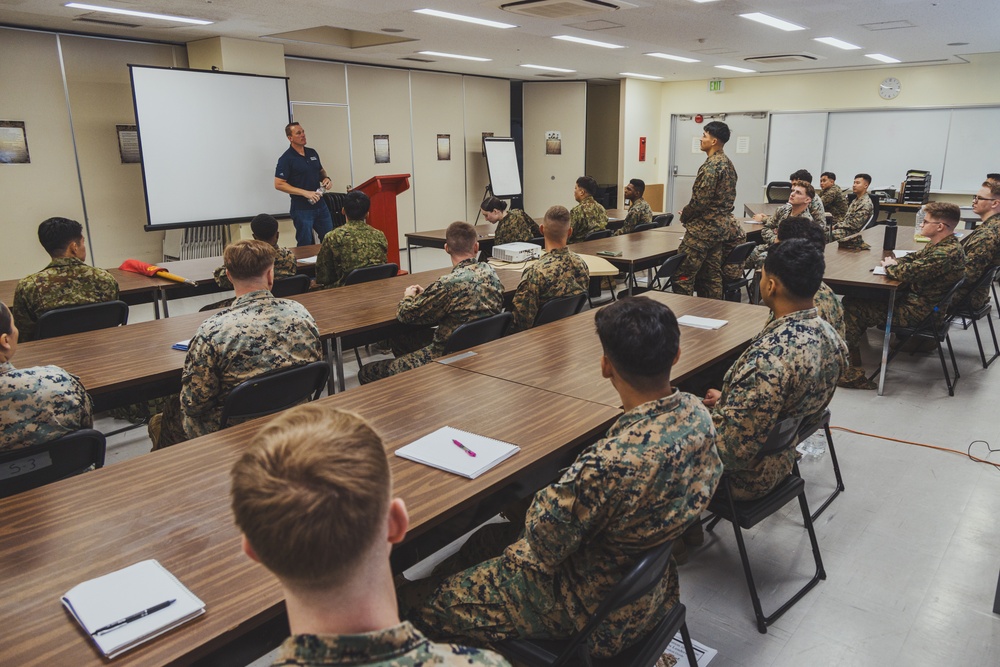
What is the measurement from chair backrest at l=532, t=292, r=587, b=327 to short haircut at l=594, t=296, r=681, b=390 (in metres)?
1.89

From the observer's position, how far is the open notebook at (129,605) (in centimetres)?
119

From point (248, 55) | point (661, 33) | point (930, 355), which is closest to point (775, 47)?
point (661, 33)

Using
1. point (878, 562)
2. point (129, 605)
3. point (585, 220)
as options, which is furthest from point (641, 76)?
point (129, 605)

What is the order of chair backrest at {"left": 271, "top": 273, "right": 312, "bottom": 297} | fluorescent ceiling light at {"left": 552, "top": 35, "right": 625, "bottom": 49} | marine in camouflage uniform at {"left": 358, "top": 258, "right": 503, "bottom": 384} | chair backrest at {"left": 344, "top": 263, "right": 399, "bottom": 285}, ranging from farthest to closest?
fluorescent ceiling light at {"left": 552, "top": 35, "right": 625, "bottom": 49}, chair backrest at {"left": 344, "top": 263, "right": 399, "bottom": 285}, chair backrest at {"left": 271, "top": 273, "right": 312, "bottom": 297}, marine in camouflage uniform at {"left": 358, "top": 258, "right": 503, "bottom": 384}

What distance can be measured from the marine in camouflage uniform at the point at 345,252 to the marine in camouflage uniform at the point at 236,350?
214cm

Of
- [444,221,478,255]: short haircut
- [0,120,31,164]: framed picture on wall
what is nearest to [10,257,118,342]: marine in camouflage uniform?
[444,221,478,255]: short haircut

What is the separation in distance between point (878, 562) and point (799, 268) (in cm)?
132

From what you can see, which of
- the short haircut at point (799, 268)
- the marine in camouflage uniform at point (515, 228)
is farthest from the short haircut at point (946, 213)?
the marine in camouflage uniform at point (515, 228)

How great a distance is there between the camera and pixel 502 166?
11.5m

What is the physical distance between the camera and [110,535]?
1.52m

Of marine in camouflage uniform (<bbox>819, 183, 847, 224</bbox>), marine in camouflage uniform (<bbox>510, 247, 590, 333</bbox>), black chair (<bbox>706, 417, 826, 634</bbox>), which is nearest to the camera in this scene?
black chair (<bbox>706, 417, 826, 634</bbox>)

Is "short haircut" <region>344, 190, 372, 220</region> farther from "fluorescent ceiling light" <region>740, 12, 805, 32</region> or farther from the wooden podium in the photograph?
"fluorescent ceiling light" <region>740, 12, 805, 32</region>

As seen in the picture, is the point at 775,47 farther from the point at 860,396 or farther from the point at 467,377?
the point at 467,377

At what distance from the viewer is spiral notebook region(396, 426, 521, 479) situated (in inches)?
71.8
